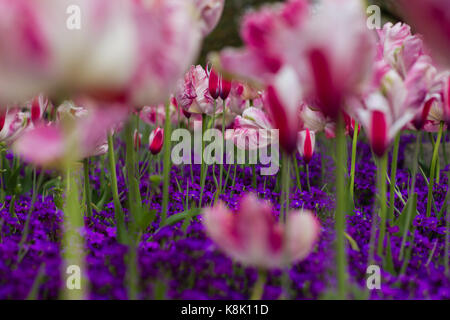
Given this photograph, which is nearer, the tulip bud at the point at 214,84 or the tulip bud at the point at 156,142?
the tulip bud at the point at 214,84

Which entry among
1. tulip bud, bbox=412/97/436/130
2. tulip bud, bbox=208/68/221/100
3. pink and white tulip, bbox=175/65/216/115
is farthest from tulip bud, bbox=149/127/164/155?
tulip bud, bbox=412/97/436/130

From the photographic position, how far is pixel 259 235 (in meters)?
0.59

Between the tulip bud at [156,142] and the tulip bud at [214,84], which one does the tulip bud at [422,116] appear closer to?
the tulip bud at [214,84]

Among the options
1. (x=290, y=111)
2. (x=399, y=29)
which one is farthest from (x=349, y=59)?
(x=399, y=29)

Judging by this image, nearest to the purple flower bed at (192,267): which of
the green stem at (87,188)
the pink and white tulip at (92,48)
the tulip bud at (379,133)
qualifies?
the green stem at (87,188)

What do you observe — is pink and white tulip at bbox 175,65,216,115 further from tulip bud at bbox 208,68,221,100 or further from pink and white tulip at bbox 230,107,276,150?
pink and white tulip at bbox 230,107,276,150

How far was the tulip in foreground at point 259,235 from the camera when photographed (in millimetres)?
592

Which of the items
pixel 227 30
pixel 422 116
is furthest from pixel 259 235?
pixel 227 30

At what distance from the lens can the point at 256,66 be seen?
0.58 metres

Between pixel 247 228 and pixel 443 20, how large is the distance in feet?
1.11

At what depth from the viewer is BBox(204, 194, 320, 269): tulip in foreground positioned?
59cm

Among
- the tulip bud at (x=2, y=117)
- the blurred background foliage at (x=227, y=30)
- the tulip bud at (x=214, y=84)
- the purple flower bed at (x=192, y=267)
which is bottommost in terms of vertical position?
the purple flower bed at (x=192, y=267)

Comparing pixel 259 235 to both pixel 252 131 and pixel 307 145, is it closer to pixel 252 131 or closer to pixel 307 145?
pixel 252 131

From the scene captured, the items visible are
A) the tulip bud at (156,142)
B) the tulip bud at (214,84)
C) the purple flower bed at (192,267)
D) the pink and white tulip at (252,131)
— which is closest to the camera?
the purple flower bed at (192,267)
